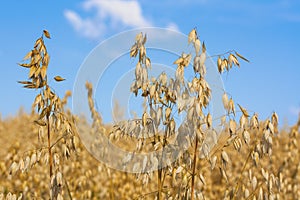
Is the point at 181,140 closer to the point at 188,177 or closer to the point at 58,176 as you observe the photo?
the point at 188,177

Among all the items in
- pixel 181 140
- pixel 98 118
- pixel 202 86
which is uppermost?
pixel 98 118

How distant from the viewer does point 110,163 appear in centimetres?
431

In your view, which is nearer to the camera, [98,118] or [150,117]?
[150,117]

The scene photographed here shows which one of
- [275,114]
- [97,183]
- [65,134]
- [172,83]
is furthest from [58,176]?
[97,183]

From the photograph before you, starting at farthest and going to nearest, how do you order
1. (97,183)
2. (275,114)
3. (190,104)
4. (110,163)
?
1. (97,183)
2. (110,163)
3. (275,114)
4. (190,104)

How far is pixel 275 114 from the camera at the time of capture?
2.99m

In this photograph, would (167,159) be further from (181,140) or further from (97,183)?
(97,183)

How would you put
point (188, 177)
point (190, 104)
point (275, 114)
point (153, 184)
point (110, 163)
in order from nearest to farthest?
point (190, 104)
point (188, 177)
point (275, 114)
point (110, 163)
point (153, 184)

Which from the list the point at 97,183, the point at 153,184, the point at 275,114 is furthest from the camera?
the point at 153,184

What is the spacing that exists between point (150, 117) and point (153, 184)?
4.88m

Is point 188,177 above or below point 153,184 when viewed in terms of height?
below

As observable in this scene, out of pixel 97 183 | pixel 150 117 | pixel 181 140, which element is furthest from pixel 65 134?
pixel 97 183

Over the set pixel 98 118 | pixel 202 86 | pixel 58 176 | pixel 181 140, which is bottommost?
pixel 58 176

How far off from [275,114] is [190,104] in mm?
737
